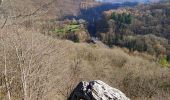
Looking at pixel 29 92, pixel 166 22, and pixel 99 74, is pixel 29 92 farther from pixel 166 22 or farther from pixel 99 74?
pixel 166 22

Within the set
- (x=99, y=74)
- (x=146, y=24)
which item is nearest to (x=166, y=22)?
(x=146, y=24)

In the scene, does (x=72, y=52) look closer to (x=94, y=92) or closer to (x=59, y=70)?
(x=59, y=70)

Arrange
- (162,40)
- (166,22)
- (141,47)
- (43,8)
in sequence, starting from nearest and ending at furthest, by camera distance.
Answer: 1. (43,8)
2. (141,47)
3. (162,40)
4. (166,22)

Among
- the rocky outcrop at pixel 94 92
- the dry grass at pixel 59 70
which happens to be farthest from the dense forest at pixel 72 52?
the rocky outcrop at pixel 94 92

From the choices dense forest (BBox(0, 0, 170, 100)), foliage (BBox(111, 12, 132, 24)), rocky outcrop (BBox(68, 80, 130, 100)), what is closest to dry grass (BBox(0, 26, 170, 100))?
dense forest (BBox(0, 0, 170, 100))

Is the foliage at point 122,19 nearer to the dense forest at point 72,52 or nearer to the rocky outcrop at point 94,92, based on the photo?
the dense forest at point 72,52

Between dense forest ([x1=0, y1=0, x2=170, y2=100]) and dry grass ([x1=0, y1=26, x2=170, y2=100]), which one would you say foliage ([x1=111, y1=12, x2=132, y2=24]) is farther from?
dry grass ([x1=0, y1=26, x2=170, y2=100])

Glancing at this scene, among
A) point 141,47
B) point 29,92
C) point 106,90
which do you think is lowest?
point 141,47

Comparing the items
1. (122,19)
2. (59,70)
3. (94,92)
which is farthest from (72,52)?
(94,92)
